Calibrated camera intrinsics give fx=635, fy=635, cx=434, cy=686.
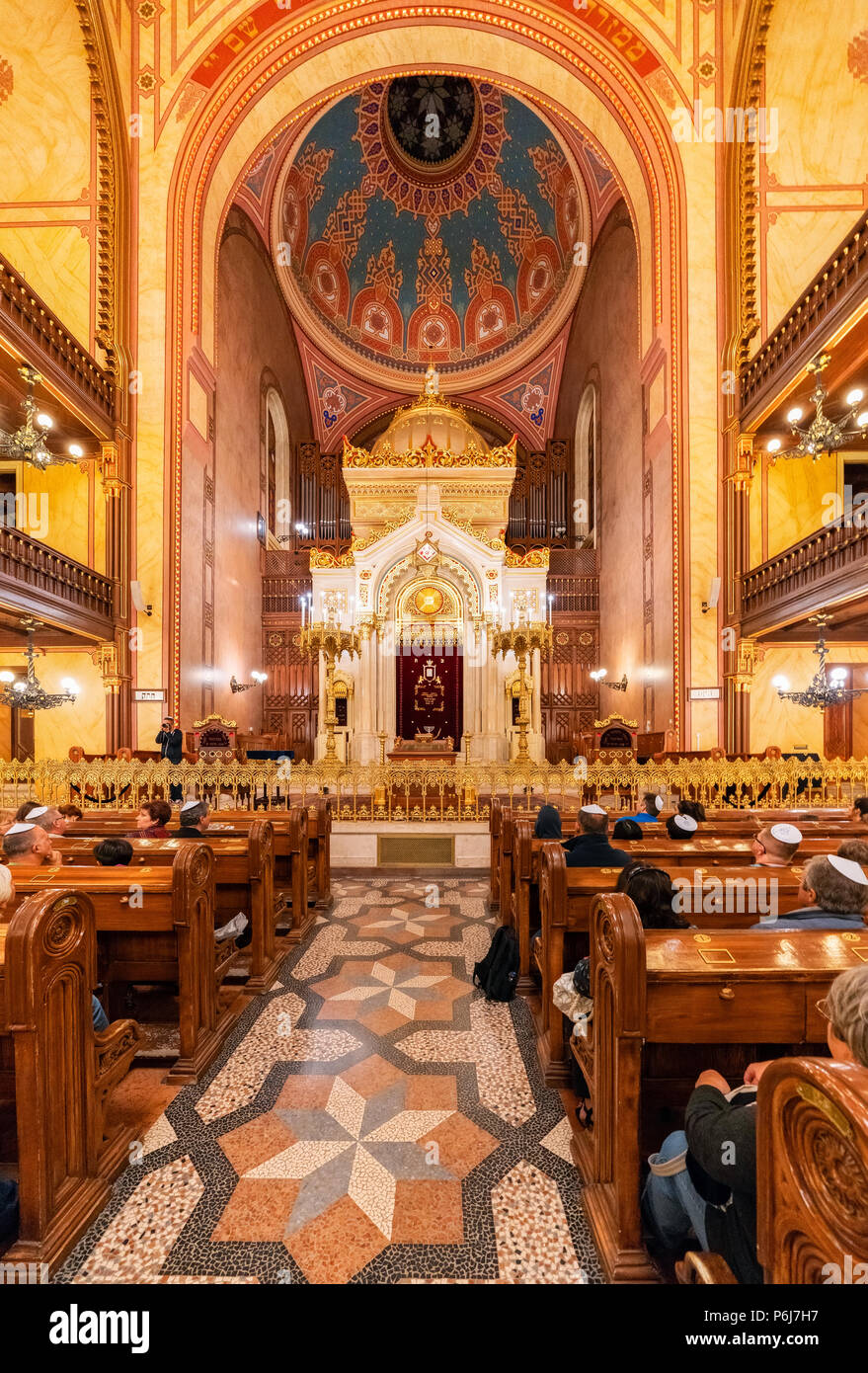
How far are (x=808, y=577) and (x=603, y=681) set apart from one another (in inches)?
314

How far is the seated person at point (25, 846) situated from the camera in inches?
147

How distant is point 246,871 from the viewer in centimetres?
469

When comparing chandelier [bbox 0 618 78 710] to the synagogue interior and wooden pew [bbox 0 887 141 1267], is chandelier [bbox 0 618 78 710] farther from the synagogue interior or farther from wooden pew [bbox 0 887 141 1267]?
wooden pew [bbox 0 887 141 1267]

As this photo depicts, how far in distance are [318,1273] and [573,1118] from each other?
141 centimetres

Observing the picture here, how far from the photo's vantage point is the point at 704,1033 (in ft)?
7.46

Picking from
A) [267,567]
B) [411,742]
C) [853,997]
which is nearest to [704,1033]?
[853,997]

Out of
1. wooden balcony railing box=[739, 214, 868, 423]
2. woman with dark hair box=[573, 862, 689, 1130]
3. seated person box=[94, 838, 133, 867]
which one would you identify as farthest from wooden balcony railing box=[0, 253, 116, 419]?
wooden balcony railing box=[739, 214, 868, 423]

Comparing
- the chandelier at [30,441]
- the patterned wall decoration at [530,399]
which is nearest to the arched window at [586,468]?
the patterned wall decoration at [530,399]

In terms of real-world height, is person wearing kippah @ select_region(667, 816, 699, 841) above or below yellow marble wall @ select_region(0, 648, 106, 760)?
below

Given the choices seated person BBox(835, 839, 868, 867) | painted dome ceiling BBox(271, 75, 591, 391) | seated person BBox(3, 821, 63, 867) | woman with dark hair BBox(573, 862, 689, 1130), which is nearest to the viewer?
woman with dark hair BBox(573, 862, 689, 1130)

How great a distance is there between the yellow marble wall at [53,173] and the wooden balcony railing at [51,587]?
4.96m

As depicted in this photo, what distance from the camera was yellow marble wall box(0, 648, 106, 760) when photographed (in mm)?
13141

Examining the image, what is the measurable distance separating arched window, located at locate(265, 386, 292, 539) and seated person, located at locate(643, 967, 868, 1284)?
20887 mm

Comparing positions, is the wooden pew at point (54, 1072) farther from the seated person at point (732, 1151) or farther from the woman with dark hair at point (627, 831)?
the woman with dark hair at point (627, 831)
